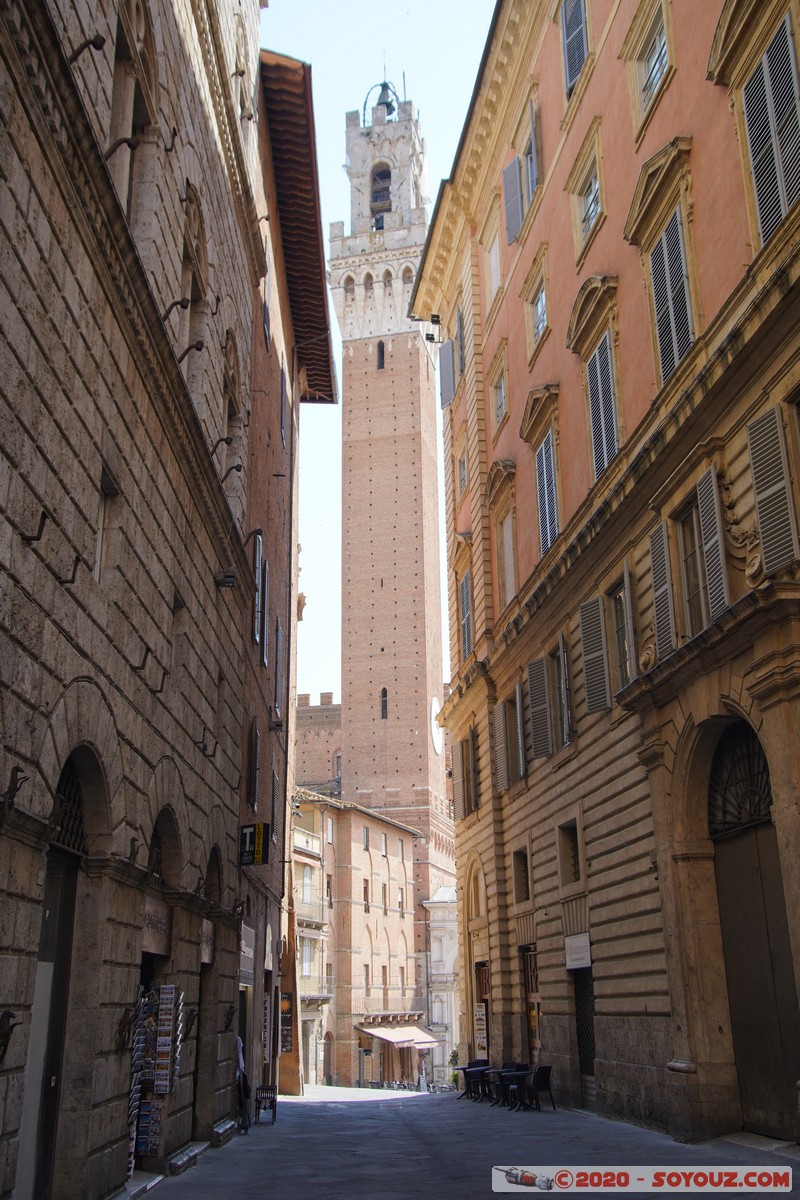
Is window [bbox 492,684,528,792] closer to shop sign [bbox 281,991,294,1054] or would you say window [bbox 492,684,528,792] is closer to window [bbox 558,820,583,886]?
window [bbox 558,820,583,886]

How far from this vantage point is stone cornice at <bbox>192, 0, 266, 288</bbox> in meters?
13.9

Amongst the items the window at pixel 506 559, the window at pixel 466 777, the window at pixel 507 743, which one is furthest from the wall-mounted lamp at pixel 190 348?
the window at pixel 466 777

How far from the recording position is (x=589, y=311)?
17219 millimetres

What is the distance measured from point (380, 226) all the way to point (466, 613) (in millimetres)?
58932

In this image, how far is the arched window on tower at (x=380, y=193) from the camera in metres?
80.1

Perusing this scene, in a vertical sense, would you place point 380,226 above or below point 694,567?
above

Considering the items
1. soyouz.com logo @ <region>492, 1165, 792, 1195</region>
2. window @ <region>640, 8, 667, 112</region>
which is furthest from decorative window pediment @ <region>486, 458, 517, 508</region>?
soyouz.com logo @ <region>492, 1165, 792, 1195</region>

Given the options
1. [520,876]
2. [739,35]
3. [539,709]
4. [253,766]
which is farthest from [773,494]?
[520,876]

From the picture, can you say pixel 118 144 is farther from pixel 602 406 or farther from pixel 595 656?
pixel 595 656

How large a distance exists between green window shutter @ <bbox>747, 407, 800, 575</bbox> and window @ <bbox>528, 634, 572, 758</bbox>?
7320 millimetres

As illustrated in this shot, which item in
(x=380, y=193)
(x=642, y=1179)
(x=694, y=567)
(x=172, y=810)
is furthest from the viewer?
(x=380, y=193)

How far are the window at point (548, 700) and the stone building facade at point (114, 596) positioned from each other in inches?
217

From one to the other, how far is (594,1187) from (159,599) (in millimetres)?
6338

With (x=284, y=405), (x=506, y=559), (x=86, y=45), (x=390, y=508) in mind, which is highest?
(x=390, y=508)
